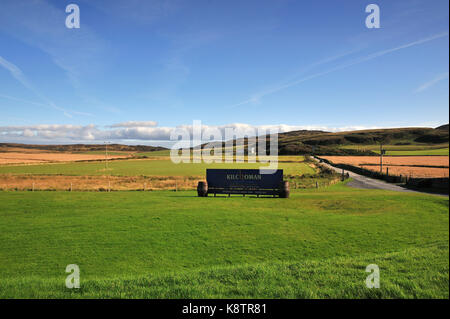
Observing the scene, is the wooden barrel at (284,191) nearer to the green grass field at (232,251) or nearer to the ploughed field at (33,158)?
the green grass field at (232,251)

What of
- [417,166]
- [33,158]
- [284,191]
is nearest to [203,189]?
[284,191]

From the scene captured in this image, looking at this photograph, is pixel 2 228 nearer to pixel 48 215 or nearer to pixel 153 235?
pixel 48 215

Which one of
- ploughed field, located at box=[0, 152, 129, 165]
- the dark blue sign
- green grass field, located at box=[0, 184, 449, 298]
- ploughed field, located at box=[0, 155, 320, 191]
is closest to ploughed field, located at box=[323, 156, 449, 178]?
green grass field, located at box=[0, 184, 449, 298]

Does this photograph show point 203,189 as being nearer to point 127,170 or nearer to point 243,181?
point 243,181

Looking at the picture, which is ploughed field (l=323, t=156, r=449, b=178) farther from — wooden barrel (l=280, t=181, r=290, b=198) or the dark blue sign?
the dark blue sign

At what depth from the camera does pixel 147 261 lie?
33.9 feet

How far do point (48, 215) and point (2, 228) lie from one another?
3829 mm

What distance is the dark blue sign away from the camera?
27594 millimetres

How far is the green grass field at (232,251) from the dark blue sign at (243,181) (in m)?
6.54

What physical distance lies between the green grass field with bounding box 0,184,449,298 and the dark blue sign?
654 centimetres

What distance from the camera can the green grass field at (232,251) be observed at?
6.41 metres

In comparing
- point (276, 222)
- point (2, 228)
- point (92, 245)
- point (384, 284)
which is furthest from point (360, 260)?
point (2, 228)

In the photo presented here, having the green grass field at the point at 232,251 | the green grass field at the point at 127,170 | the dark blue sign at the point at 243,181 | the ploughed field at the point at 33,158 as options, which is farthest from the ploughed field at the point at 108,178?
the ploughed field at the point at 33,158
